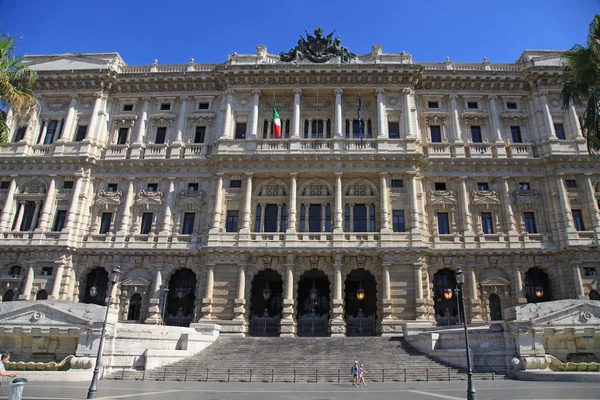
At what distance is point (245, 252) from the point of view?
32562 millimetres

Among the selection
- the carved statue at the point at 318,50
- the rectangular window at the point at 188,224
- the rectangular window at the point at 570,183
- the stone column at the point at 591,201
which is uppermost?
the carved statue at the point at 318,50

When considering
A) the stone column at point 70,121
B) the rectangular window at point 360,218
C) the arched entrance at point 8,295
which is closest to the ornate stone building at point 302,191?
the stone column at point 70,121

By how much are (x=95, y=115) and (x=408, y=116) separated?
1078 inches

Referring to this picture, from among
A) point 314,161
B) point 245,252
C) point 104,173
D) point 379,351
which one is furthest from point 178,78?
point 379,351

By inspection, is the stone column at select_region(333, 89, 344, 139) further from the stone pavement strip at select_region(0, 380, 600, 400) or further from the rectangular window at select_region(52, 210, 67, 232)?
the rectangular window at select_region(52, 210, 67, 232)

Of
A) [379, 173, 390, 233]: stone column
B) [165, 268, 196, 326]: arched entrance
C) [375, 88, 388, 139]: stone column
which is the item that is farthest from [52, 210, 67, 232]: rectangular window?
[375, 88, 388, 139]: stone column

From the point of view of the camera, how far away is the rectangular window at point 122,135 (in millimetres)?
38906

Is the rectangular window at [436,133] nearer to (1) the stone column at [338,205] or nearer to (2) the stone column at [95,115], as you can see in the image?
(1) the stone column at [338,205]

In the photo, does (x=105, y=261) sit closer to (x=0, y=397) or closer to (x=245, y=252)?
(x=245, y=252)

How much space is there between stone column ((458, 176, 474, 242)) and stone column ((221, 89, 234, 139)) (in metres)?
19.7

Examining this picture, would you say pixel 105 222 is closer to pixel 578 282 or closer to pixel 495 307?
pixel 495 307

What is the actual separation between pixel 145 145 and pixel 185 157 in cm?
411

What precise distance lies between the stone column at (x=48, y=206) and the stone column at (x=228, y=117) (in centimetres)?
1482

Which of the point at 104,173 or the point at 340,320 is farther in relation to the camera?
the point at 104,173
